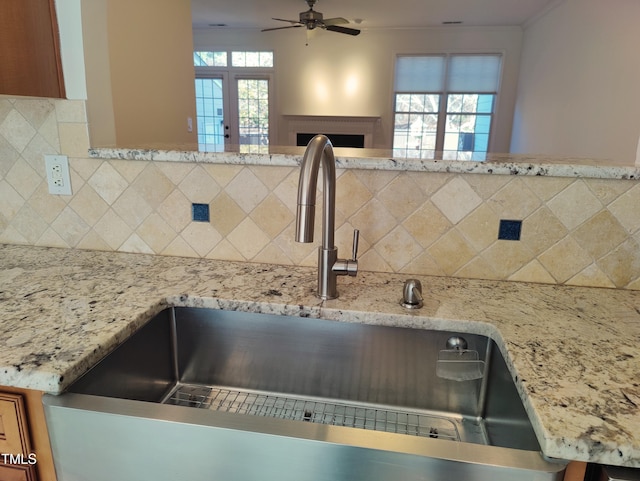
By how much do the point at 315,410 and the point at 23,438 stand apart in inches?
22.2

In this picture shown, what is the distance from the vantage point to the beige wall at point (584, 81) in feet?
11.1

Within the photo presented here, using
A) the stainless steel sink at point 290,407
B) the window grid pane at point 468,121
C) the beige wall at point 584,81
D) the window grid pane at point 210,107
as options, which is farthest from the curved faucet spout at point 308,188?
the window grid pane at point 210,107

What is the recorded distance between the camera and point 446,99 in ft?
22.0

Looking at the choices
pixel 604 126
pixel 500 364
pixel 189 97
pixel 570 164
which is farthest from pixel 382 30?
pixel 500 364

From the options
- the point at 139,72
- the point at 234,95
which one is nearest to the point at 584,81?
the point at 139,72

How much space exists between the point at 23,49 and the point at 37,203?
1.48ft

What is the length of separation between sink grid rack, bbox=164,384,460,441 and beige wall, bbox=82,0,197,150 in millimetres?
721

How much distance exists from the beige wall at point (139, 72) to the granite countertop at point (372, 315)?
1.33ft

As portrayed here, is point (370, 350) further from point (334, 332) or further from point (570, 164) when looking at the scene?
point (570, 164)

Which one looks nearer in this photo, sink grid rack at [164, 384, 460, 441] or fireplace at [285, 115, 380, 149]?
sink grid rack at [164, 384, 460, 441]

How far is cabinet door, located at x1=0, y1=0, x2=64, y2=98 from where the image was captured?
100 centimetres

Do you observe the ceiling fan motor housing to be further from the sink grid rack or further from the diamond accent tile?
the sink grid rack

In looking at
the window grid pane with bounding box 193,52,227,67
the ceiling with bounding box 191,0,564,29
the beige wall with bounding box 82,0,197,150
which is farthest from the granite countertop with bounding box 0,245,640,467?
the window grid pane with bounding box 193,52,227,67

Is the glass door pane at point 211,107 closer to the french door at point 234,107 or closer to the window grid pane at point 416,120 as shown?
the french door at point 234,107
